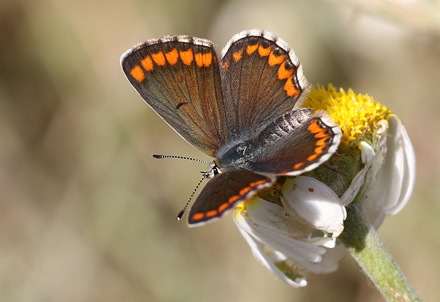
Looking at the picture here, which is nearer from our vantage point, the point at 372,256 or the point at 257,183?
the point at 257,183

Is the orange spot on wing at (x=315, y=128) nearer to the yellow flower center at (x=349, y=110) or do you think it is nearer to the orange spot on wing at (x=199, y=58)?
the yellow flower center at (x=349, y=110)

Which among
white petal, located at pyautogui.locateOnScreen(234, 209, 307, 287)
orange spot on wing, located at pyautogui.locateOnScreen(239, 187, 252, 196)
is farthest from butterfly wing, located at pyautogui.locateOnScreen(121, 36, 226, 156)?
orange spot on wing, located at pyautogui.locateOnScreen(239, 187, 252, 196)

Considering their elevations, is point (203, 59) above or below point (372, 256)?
above

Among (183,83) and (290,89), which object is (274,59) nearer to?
(290,89)

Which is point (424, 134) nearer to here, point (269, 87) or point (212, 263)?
point (212, 263)

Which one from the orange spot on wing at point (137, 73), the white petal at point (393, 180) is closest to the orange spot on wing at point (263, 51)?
the orange spot on wing at point (137, 73)

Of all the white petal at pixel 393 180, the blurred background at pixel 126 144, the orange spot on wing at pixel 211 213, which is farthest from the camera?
the blurred background at pixel 126 144

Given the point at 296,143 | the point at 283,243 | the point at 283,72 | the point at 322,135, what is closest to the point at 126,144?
the point at 283,72

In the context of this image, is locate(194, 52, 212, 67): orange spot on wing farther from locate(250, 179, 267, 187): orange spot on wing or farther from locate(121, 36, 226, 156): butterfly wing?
locate(250, 179, 267, 187): orange spot on wing
